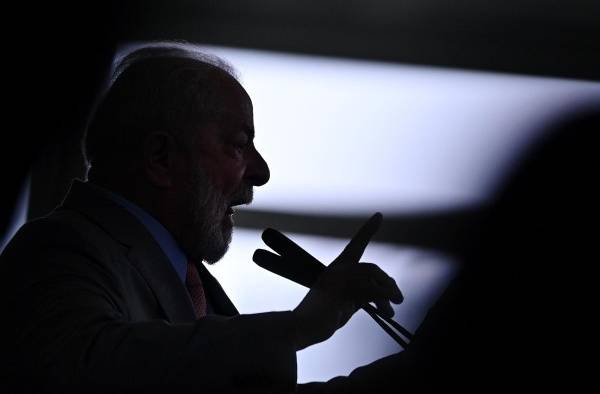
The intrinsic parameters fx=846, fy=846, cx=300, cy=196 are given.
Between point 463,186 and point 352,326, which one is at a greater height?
point 463,186

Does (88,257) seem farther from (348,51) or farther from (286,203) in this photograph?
(348,51)

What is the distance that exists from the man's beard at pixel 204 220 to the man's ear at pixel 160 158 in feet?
0.09

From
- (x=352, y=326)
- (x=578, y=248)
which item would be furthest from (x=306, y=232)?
(x=578, y=248)

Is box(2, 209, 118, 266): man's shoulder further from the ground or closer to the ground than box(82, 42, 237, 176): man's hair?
closer to the ground

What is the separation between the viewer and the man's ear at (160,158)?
89 centimetres

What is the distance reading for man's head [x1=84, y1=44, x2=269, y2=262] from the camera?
2.93 ft

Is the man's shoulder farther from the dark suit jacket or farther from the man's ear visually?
the man's ear

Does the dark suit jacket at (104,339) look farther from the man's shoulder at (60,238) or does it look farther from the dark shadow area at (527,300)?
the dark shadow area at (527,300)

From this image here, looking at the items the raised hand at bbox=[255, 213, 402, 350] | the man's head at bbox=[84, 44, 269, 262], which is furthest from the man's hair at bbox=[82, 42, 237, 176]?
the raised hand at bbox=[255, 213, 402, 350]

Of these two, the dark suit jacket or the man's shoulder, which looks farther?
the man's shoulder

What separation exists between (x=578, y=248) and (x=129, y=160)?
0.50m

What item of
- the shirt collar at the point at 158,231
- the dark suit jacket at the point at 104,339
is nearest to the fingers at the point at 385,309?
the dark suit jacket at the point at 104,339

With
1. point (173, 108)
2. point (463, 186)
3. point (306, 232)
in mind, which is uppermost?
point (463, 186)

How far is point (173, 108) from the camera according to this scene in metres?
0.91
